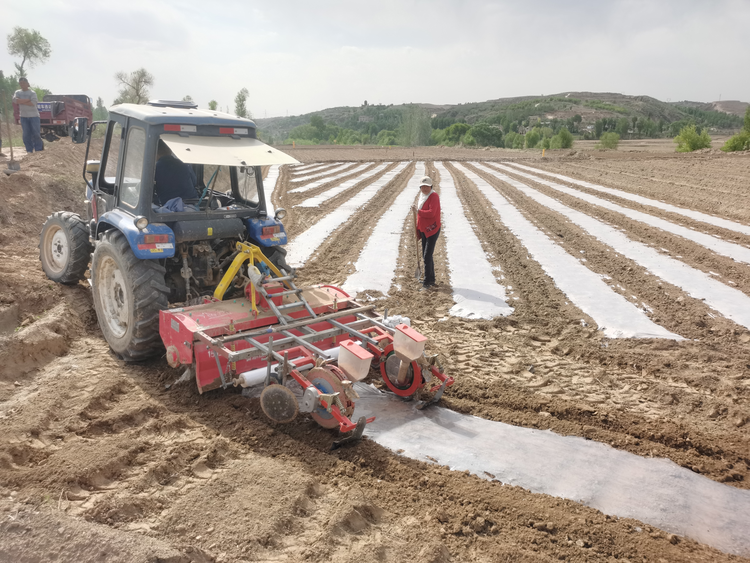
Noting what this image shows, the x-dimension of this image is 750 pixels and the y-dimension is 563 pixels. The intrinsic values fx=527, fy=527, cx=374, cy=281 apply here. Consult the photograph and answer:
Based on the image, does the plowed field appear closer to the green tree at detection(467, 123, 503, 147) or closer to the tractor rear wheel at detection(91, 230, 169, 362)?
the tractor rear wheel at detection(91, 230, 169, 362)

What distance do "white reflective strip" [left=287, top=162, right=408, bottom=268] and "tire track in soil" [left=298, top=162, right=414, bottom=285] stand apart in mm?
137

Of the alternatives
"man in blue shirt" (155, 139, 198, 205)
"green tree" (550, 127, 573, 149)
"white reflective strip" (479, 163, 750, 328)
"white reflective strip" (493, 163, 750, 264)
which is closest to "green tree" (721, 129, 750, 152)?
"green tree" (550, 127, 573, 149)

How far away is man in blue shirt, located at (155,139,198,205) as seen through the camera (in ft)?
16.4

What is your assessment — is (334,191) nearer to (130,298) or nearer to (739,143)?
(130,298)

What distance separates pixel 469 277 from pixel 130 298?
5257 mm

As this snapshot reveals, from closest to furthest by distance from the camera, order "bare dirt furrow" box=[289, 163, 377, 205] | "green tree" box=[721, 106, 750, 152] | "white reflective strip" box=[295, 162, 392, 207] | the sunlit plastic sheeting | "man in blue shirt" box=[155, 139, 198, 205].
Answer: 1. the sunlit plastic sheeting
2. "man in blue shirt" box=[155, 139, 198, 205]
3. "white reflective strip" box=[295, 162, 392, 207]
4. "bare dirt furrow" box=[289, 163, 377, 205]
5. "green tree" box=[721, 106, 750, 152]

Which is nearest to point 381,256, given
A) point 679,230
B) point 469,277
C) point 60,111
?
point 469,277

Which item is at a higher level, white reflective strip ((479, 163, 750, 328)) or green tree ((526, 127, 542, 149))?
green tree ((526, 127, 542, 149))

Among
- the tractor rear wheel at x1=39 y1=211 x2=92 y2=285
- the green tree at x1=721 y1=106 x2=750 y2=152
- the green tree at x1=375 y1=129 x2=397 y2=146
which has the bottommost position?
the tractor rear wheel at x1=39 y1=211 x2=92 y2=285

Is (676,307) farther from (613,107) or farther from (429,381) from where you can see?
(613,107)

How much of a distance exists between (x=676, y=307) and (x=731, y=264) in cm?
290

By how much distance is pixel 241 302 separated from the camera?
479 cm

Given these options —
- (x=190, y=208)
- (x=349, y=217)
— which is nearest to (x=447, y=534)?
(x=190, y=208)

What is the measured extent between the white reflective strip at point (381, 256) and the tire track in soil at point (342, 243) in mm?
151
